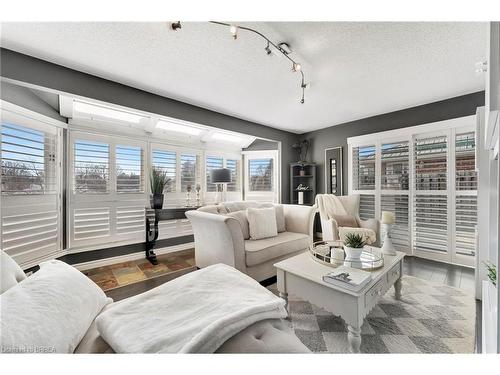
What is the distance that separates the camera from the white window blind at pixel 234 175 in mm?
4574

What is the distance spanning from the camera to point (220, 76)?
2262 millimetres

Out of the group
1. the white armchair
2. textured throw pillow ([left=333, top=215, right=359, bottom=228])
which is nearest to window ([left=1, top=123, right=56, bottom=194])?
the white armchair

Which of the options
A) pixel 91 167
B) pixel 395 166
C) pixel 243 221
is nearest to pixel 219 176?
pixel 243 221

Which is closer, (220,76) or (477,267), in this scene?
(477,267)

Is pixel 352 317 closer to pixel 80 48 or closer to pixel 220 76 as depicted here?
pixel 220 76

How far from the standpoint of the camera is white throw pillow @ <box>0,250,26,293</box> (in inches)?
31.7

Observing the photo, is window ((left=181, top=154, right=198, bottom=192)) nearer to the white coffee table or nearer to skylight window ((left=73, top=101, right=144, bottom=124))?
skylight window ((left=73, top=101, right=144, bottom=124))

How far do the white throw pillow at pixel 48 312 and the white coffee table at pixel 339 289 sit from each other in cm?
127

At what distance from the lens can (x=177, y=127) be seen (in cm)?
354

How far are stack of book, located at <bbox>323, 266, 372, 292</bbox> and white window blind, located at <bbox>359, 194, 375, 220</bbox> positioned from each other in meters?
2.56

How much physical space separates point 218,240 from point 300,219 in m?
1.27

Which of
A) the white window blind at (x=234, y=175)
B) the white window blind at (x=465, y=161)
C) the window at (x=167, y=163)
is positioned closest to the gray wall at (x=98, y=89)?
the window at (x=167, y=163)
